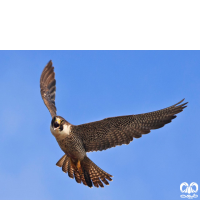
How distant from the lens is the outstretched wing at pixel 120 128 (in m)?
7.72

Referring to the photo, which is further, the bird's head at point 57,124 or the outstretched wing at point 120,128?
the outstretched wing at point 120,128

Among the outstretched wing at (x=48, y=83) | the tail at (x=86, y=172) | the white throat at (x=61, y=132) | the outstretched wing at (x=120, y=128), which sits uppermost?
the outstretched wing at (x=48, y=83)

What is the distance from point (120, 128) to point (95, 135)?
688mm

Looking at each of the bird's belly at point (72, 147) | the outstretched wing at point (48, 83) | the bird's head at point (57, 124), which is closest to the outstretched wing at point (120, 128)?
the bird's belly at point (72, 147)

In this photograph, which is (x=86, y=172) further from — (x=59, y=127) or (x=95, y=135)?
(x=59, y=127)

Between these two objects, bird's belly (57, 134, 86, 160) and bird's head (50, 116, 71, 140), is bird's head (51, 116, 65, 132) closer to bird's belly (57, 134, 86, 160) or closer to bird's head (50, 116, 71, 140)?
bird's head (50, 116, 71, 140)

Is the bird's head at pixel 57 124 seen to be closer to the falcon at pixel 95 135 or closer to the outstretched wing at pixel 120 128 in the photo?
the falcon at pixel 95 135

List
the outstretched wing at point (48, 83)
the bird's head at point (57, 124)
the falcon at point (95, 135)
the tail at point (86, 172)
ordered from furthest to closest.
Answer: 1. the outstretched wing at point (48, 83)
2. the tail at point (86, 172)
3. the falcon at point (95, 135)
4. the bird's head at point (57, 124)

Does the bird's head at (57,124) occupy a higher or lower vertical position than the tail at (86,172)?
higher

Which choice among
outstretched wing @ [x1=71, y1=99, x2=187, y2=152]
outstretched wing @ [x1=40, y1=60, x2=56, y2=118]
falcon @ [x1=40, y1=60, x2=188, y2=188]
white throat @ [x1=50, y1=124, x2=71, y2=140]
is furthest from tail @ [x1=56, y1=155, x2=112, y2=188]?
outstretched wing @ [x1=40, y1=60, x2=56, y2=118]

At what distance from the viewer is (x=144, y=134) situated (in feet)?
25.6

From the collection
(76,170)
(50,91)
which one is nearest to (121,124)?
(76,170)

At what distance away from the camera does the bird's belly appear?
7.87m

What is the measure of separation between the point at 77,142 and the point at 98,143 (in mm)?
605
